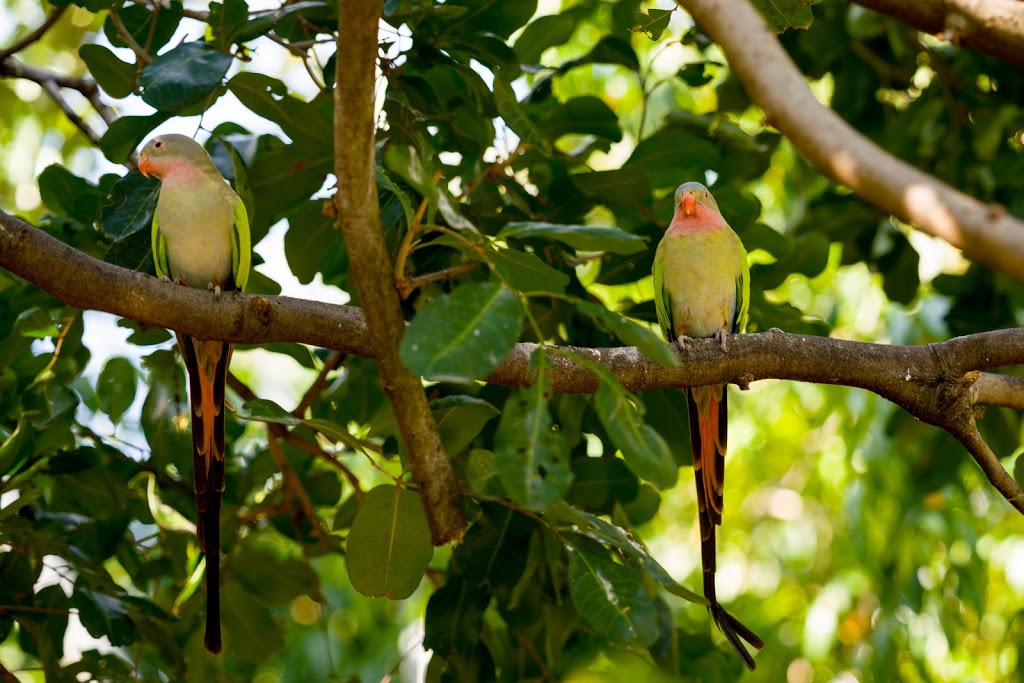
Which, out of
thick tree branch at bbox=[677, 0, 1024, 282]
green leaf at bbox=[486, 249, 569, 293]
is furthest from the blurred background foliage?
thick tree branch at bbox=[677, 0, 1024, 282]

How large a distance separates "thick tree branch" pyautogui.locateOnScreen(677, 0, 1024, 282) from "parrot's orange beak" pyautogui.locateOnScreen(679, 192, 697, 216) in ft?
6.34

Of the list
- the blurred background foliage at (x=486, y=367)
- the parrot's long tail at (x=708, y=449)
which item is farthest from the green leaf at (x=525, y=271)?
the parrot's long tail at (x=708, y=449)

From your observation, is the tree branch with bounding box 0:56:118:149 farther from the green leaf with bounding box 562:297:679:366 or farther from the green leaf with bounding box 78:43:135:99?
the green leaf with bounding box 562:297:679:366

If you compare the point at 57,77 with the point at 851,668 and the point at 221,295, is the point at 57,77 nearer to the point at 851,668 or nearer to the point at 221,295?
the point at 221,295

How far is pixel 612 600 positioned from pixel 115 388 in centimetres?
206

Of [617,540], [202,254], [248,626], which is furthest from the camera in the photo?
[248,626]

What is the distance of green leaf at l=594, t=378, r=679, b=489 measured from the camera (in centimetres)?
161

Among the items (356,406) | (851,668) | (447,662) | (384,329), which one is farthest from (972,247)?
(851,668)

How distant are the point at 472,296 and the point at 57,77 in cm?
278

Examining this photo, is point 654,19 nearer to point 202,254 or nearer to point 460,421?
point 460,421

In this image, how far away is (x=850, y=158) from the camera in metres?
1.06

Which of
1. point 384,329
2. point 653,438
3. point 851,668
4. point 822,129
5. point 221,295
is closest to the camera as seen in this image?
point 822,129

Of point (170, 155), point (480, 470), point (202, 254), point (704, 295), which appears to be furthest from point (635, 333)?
point (170, 155)

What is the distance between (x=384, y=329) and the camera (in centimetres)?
192
